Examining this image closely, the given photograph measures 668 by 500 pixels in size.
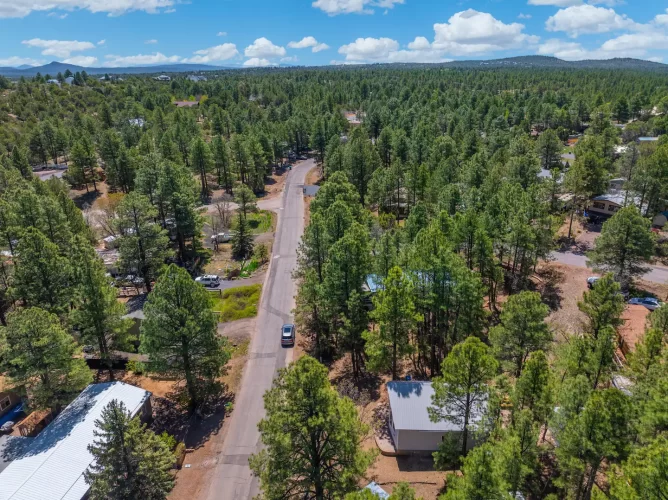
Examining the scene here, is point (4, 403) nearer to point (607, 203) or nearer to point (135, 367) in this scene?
point (135, 367)

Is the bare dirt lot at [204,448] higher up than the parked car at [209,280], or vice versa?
the parked car at [209,280]

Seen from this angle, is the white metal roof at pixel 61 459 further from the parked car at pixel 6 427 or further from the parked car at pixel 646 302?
the parked car at pixel 646 302

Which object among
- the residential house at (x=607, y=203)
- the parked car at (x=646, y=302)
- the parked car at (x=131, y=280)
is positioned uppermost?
the residential house at (x=607, y=203)

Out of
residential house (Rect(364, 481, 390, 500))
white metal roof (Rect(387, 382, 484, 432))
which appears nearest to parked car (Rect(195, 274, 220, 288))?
white metal roof (Rect(387, 382, 484, 432))

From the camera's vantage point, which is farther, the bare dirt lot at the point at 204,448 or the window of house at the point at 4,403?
the window of house at the point at 4,403

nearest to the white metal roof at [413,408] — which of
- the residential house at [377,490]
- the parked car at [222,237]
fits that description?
the residential house at [377,490]

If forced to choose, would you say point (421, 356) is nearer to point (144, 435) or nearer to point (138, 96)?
point (144, 435)

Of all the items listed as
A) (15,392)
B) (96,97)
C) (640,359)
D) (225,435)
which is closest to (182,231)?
(15,392)
